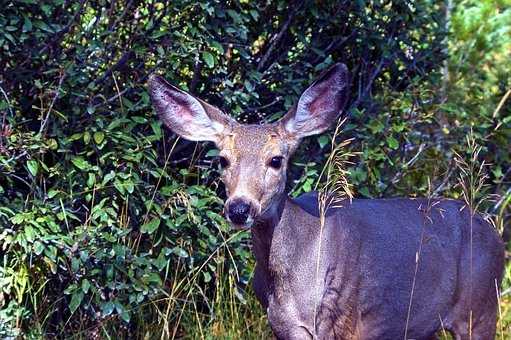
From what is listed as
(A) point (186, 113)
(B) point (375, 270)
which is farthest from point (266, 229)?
(A) point (186, 113)

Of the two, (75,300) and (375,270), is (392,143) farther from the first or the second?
(75,300)

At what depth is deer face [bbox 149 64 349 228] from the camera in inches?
236

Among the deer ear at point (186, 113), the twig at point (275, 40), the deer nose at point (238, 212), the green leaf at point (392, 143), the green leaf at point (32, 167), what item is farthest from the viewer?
the twig at point (275, 40)

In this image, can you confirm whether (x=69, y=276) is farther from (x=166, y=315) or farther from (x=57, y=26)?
(x=57, y=26)

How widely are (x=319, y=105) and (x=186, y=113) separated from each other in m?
0.75

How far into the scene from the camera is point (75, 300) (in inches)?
278

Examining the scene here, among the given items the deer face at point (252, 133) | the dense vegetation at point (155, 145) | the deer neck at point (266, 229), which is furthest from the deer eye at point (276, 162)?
the dense vegetation at point (155, 145)

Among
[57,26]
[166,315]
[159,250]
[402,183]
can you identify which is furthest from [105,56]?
[402,183]

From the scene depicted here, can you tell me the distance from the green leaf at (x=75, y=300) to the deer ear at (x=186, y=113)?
114 centimetres

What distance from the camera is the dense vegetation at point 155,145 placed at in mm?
7137

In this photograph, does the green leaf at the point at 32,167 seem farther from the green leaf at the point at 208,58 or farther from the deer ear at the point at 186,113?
the green leaf at the point at 208,58

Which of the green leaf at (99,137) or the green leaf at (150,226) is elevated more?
the green leaf at (99,137)

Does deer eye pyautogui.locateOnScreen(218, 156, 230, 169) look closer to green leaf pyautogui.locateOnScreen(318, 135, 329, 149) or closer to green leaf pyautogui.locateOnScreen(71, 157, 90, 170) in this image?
green leaf pyautogui.locateOnScreen(71, 157, 90, 170)

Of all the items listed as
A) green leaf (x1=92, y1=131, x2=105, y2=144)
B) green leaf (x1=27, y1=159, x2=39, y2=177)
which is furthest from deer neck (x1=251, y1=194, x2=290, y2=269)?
green leaf (x1=27, y1=159, x2=39, y2=177)
